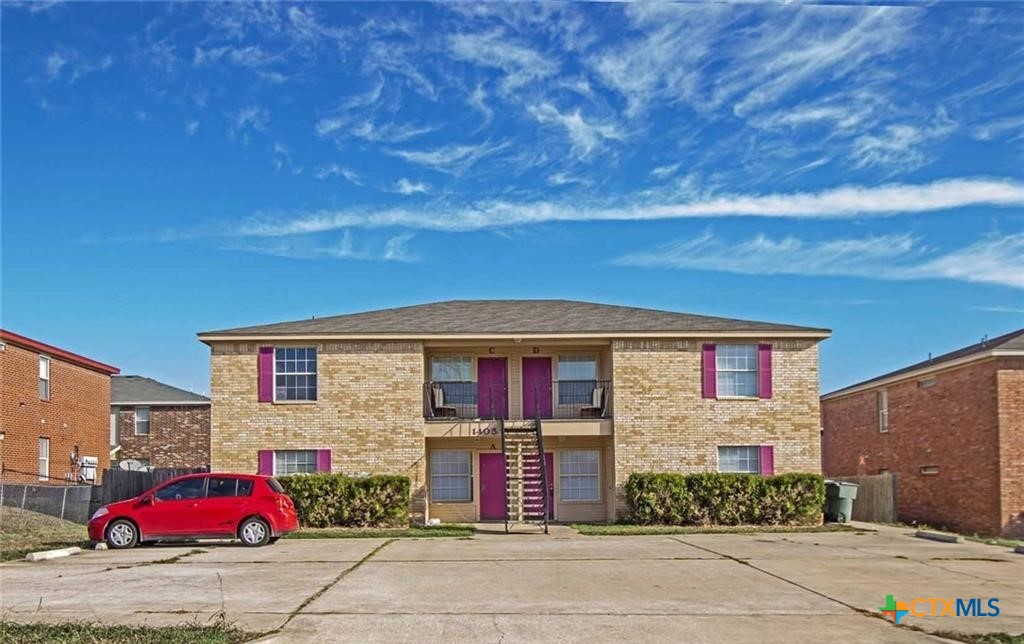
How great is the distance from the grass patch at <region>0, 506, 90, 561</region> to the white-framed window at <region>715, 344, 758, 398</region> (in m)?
15.2

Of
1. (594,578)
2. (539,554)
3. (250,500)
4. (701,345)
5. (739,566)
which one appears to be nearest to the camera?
(594,578)

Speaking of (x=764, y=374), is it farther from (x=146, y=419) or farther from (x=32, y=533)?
→ (x=146, y=419)

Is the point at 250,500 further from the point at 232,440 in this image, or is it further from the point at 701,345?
the point at 701,345

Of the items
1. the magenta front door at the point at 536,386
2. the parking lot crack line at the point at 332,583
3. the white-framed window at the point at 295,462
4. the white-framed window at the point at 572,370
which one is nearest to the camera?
the parking lot crack line at the point at 332,583

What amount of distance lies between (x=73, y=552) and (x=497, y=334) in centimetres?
1150

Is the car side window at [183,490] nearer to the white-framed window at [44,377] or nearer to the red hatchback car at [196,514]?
the red hatchback car at [196,514]

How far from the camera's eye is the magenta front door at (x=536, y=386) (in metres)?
27.9

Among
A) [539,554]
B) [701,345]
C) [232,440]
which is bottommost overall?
[539,554]

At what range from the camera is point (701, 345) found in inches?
1035

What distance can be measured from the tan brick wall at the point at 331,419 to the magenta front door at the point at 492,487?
220cm

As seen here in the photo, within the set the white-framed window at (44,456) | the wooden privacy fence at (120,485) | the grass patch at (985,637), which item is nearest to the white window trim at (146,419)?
the white-framed window at (44,456)

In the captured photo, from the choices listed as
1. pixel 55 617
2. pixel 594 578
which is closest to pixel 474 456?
pixel 594 578

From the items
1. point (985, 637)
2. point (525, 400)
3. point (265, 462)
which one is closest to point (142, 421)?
point (265, 462)

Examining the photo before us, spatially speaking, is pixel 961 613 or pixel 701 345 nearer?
pixel 961 613
